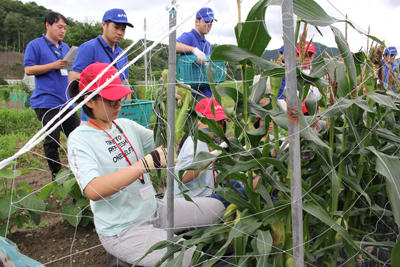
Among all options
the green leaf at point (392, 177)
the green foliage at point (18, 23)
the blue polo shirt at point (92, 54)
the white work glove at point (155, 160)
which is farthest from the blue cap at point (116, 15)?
the green foliage at point (18, 23)

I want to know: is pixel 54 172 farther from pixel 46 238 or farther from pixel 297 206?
pixel 297 206

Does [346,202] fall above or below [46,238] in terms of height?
above

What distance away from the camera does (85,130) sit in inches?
48.6

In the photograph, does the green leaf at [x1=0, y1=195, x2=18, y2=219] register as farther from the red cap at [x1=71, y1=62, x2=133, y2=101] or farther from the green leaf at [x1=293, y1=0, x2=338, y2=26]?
the green leaf at [x1=293, y1=0, x2=338, y2=26]

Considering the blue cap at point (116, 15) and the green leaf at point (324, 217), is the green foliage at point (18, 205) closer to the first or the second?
the blue cap at point (116, 15)

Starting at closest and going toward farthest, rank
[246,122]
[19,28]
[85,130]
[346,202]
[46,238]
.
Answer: [246,122]
[346,202]
[85,130]
[46,238]
[19,28]

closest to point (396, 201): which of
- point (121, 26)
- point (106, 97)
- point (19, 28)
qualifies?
point (106, 97)

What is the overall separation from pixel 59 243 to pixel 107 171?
35.0 inches

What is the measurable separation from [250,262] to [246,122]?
0.47 metres

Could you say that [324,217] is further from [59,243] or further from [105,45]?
[105,45]

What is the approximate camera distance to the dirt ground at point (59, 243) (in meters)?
1.68

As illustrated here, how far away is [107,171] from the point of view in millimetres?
1246

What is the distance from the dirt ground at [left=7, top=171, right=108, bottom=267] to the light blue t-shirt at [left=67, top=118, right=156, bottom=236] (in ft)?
1.59

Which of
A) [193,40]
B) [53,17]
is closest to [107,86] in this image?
[193,40]
